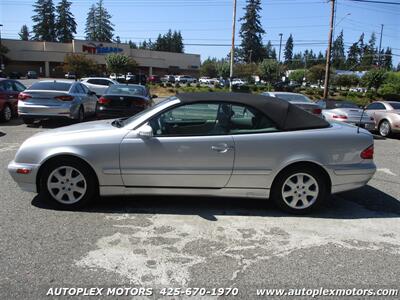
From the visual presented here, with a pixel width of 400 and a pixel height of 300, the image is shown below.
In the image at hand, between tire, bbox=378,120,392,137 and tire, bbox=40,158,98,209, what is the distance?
12375 mm

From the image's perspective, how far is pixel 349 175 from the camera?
5.10 metres

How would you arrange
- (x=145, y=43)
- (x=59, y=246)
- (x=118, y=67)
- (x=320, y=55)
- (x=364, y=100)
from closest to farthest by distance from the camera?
(x=59, y=246), (x=364, y=100), (x=118, y=67), (x=145, y=43), (x=320, y=55)

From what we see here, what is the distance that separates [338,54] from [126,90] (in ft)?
476

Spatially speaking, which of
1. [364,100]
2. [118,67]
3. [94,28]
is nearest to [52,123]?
[364,100]

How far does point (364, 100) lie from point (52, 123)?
32.8m

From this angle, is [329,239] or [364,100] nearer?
[329,239]

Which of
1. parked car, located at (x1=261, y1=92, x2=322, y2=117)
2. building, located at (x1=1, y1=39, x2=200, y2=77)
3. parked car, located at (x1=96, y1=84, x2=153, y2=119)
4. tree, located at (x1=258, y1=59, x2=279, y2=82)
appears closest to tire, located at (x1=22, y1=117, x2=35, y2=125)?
parked car, located at (x1=96, y1=84, x2=153, y2=119)

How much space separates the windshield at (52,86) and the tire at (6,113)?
159cm

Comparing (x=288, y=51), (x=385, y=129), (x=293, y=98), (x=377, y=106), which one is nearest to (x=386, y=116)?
(x=385, y=129)

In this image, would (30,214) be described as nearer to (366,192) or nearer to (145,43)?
(366,192)

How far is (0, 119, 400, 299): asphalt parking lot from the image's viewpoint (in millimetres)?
3438

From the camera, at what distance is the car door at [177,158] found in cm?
486

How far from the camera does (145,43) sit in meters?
148

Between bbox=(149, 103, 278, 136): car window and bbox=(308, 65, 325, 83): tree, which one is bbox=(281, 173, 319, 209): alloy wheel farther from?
bbox=(308, 65, 325, 83): tree
